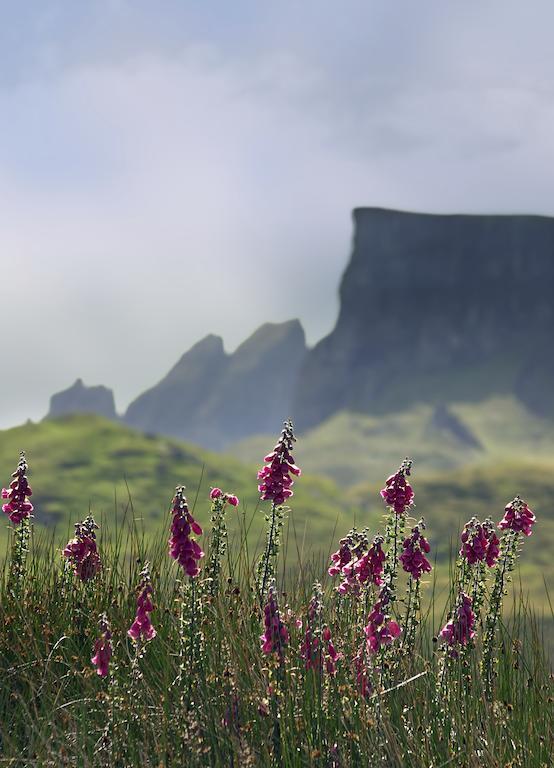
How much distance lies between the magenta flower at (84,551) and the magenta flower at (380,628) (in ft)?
7.61

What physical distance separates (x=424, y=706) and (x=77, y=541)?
2.73m

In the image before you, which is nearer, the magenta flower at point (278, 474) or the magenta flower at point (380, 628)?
the magenta flower at point (380, 628)

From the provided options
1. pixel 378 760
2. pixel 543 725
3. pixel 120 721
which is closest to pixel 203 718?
pixel 120 721

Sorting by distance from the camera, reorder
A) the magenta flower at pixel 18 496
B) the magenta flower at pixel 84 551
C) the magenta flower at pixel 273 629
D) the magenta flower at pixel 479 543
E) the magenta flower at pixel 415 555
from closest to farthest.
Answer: the magenta flower at pixel 273 629 → the magenta flower at pixel 415 555 → the magenta flower at pixel 479 543 → the magenta flower at pixel 84 551 → the magenta flower at pixel 18 496

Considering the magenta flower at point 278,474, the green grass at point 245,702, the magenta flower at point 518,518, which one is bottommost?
the green grass at point 245,702

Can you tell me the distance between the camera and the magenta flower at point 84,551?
23.5ft

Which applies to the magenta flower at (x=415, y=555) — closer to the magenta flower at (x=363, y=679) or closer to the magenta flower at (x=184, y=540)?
the magenta flower at (x=363, y=679)

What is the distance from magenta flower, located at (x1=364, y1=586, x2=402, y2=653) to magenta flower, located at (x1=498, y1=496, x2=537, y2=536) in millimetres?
1441

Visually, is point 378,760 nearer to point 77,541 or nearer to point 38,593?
point 77,541

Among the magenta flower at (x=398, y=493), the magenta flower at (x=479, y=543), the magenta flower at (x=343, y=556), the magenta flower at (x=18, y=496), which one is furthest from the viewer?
the magenta flower at (x=18, y=496)

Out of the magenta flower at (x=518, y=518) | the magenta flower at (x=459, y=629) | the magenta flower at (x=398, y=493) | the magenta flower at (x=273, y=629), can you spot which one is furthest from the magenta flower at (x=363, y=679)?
the magenta flower at (x=518, y=518)

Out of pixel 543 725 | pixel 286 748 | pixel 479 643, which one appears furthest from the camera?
pixel 479 643

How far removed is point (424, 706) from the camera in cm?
588

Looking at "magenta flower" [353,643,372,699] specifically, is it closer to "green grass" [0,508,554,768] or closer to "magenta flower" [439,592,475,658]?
"green grass" [0,508,554,768]
